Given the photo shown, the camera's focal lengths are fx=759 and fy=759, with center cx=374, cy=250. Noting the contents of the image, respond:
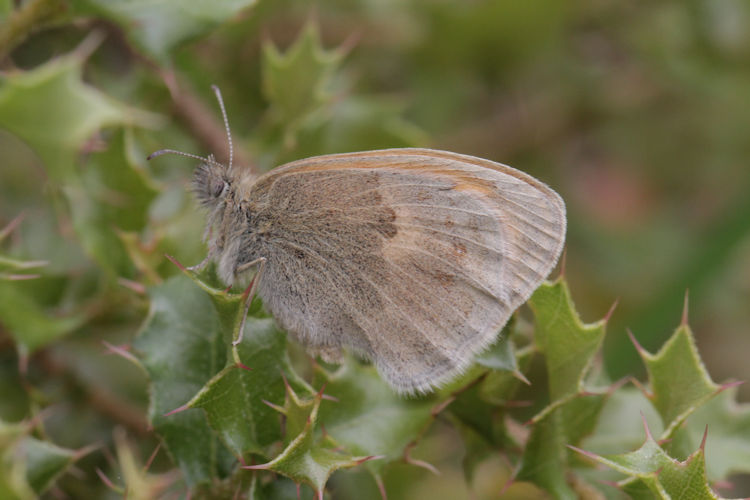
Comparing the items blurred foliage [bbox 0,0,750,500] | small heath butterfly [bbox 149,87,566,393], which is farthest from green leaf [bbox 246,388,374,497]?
small heath butterfly [bbox 149,87,566,393]

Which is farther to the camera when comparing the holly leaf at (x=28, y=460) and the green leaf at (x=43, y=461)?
the green leaf at (x=43, y=461)

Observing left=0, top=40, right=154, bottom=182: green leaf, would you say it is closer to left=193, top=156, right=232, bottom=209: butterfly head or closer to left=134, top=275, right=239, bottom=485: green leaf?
left=193, top=156, right=232, bottom=209: butterfly head

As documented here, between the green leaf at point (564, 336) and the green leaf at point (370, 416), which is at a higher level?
the green leaf at point (564, 336)

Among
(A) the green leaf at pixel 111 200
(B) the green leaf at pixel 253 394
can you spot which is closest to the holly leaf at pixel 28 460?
(B) the green leaf at pixel 253 394

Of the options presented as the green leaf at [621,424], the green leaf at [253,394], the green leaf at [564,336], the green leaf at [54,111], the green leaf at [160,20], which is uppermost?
the green leaf at [160,20]

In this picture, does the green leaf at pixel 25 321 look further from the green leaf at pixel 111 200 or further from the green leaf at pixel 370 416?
the green leaf at pixel 370 416

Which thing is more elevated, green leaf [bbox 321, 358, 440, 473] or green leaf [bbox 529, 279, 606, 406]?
green leaf [bbox 529, 279, 606, 406]

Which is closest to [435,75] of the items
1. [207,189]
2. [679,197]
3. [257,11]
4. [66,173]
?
[257,11]
